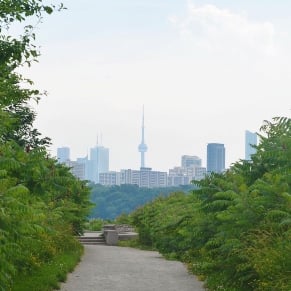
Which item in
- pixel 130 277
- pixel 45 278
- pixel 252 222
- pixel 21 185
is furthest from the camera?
pixel 130 277

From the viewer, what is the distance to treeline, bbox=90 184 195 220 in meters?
130

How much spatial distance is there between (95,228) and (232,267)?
47.4 meters

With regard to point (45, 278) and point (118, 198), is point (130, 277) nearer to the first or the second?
point (45, 278)

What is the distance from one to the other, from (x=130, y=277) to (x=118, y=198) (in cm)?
11601

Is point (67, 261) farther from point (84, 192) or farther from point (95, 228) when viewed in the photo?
point (95, 228)

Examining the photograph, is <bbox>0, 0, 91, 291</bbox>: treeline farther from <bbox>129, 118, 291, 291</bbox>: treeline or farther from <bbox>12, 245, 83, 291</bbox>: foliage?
<bbox>129, 118, 291, 291</bbox>: treeline

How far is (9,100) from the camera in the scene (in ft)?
52.1

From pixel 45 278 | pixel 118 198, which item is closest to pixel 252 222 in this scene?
pixel 45 278

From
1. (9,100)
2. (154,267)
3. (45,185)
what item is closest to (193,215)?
(154,267)

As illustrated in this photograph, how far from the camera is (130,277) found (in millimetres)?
19328

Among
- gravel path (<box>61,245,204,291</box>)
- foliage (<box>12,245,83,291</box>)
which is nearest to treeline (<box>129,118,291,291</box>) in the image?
gravel path (<box>61,245,204,291</box>)

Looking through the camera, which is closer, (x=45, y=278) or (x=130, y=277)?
(x=45, y=278)

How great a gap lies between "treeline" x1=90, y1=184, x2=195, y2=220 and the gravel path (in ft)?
336

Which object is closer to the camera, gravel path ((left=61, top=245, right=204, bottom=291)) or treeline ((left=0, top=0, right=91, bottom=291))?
treeline ((left=0, top=0, right=91, bottom=291))
